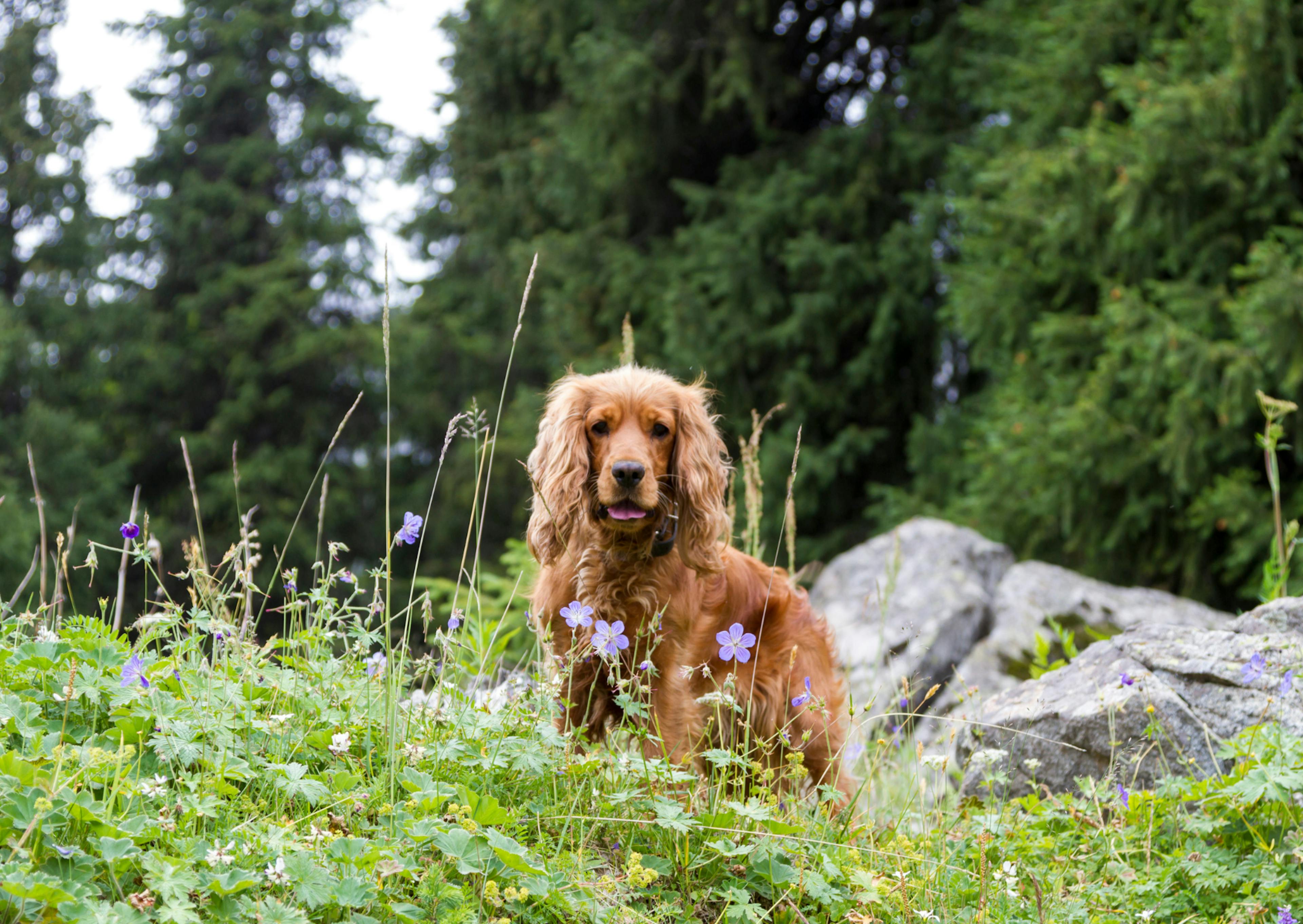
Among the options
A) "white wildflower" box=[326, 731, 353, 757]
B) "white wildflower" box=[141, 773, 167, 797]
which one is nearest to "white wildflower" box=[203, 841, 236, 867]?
"white wildflower" box=[141, 773, 167, 797]

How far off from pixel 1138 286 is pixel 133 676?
6721 millimetres

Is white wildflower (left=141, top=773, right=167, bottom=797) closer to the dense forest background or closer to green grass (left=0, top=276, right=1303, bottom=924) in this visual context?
green grass (left=0, top=276, right=1303, bottom=924)

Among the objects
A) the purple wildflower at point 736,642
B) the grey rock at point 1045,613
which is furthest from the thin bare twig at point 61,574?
the grey rock at point 1045,613

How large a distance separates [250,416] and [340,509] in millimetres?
1742

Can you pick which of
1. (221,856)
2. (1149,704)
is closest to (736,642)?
(221,856)

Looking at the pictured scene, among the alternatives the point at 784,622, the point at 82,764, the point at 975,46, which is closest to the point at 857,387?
the point at 975,46

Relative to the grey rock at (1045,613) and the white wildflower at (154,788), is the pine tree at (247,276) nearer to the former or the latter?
the grey rock at (1045,613)

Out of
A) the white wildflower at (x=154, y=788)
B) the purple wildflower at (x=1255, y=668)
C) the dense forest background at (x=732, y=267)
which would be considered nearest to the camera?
the white wildflower at (x=154, y=788)

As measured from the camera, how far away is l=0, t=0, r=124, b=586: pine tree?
13359 millimetres

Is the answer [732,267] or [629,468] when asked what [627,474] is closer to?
[629,468]

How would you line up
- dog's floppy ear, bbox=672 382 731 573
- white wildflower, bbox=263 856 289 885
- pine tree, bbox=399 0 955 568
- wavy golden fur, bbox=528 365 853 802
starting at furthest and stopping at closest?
pine tree, bbox=399 0 955 568 → dog's floppy ear, bbox=672 382 731 573 → wavy golden fur, bbox=528 365 853 802 → white wildflower, bbox=263 856 289 885

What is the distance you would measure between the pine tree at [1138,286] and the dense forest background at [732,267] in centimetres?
3

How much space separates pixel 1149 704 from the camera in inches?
104

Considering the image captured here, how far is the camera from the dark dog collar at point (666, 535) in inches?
116
